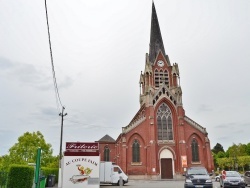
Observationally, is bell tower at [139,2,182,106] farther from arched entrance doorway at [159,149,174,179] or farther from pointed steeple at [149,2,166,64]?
arched entrance doorway at [159,149,174,179]

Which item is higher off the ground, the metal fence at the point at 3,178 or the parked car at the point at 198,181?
the metal fence at the point at 3,178

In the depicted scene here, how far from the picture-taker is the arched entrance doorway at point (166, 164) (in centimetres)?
4056

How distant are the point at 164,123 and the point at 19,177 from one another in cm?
3240

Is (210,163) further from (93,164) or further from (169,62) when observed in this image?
(93,164)

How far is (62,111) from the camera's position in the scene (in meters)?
27.3

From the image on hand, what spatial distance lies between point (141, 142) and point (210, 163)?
11615 millimetres

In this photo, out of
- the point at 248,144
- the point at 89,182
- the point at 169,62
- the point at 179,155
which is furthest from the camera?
the point at 248,144

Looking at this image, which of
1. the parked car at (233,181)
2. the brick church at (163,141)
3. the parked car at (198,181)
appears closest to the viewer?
the parked car at (198,181)

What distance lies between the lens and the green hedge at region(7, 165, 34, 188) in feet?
42.9

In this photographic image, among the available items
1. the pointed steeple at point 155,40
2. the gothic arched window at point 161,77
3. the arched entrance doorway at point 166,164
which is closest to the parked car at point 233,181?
the arched entrance doorway at point 166,164

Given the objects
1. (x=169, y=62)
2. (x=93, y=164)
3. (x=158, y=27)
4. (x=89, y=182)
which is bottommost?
(x=89, y=182)

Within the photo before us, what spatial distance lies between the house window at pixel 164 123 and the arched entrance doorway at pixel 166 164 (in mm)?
2407

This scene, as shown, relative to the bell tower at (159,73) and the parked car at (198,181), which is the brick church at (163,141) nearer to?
the bell tower at (159,73)

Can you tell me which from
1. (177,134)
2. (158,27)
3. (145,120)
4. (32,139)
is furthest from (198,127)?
(32,139)
